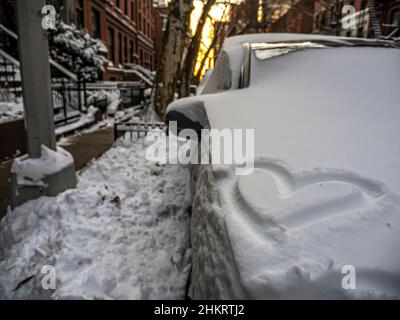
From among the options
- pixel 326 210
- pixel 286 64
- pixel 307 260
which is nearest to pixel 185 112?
pixel 286 64

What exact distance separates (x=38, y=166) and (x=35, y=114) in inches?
22.8

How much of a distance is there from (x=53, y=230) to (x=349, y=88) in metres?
2.88

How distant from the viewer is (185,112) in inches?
108

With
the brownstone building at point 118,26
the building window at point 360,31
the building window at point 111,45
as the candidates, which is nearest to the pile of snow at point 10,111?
the brownstone building at point 118,26

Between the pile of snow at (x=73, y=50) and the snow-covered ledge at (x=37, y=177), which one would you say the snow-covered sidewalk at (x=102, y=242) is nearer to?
the snow-covered ledge at (x=37, y=177)

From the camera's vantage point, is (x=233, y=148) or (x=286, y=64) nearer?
(x=233, y=148)

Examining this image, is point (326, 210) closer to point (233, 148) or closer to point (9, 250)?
point (233, 148)

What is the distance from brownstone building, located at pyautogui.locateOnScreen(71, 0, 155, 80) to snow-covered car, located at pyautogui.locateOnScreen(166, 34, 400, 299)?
647 inches

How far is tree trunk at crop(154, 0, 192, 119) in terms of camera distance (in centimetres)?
816

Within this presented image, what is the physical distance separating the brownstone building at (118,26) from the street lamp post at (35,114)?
1427 cm

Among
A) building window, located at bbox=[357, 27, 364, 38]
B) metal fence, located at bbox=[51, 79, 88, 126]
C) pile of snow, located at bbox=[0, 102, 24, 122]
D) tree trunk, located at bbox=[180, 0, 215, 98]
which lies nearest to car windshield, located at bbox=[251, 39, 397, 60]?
pile of snow, located at bbox=[0, 102, 24, 122]

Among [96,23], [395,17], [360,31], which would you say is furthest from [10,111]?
[360,31]
